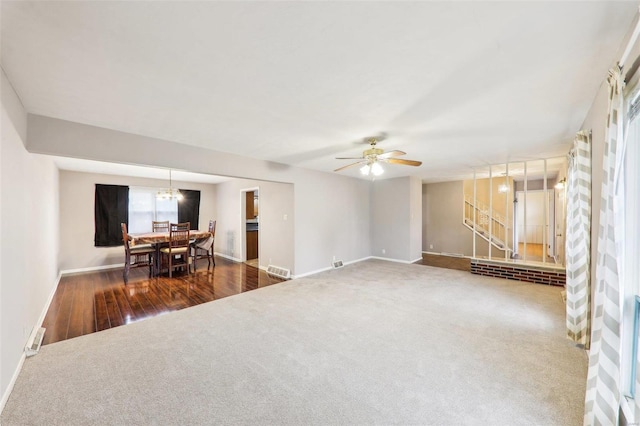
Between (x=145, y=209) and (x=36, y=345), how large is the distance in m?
4.93

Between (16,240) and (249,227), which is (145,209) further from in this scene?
(16,240)

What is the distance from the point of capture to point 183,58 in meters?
1.64

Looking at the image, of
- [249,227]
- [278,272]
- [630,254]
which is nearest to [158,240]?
[249,227]

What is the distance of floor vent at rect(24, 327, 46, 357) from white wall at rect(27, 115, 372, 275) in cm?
197

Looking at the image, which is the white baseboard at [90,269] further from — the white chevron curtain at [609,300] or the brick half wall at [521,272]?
the brick half wall at [521,272]

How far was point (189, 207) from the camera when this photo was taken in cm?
741

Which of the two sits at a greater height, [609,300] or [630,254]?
[630,254]

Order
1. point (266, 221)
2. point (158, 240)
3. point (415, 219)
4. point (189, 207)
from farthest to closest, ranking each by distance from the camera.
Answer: point (189, 207) < point (415, 219) < point (266, 221) < point (158, 240)

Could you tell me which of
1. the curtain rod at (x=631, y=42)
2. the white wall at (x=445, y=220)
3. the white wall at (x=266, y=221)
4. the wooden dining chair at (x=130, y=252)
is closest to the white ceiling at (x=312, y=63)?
the curtain rod at (x=631, y=42)

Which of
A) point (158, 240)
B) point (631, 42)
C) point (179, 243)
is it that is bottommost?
point (179, 243)

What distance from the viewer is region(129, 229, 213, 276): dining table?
5.16 m

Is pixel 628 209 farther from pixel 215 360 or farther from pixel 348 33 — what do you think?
pixel 215 360

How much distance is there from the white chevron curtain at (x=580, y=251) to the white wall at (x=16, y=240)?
4861 mm

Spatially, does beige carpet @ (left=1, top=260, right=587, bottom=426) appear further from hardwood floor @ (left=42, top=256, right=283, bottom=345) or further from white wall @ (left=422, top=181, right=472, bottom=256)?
white wall @ (left=422, top=181, right=472, bottom=256)
